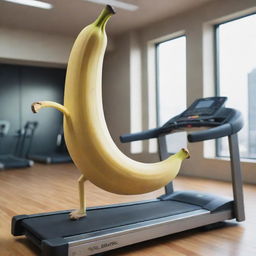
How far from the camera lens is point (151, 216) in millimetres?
2383

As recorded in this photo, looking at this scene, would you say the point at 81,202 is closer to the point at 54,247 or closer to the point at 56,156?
the point at 54,247

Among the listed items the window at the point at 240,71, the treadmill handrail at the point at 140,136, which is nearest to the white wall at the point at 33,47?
the window at the point at 240,71

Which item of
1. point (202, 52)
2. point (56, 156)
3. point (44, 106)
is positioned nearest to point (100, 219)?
point (44, 106)

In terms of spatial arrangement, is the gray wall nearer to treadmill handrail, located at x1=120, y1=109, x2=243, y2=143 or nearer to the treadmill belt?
treadmill handrail, located at x1=120, y1=109, x2=243, y2=143

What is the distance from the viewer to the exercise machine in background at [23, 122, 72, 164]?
23.6 feet

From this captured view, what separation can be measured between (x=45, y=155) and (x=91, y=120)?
5.77 meters

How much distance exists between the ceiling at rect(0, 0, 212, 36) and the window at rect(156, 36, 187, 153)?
597mm

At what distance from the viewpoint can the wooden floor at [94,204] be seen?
7.13 feet

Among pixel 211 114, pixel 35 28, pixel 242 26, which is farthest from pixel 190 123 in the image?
pixel 35 28

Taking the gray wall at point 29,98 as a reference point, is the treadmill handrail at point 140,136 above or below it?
below

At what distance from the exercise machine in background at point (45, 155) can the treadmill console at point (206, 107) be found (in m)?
4.76

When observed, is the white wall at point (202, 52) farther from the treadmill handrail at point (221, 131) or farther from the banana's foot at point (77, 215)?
the banana's foot at point (77, 215)

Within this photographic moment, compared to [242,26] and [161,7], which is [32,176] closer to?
[161,7]

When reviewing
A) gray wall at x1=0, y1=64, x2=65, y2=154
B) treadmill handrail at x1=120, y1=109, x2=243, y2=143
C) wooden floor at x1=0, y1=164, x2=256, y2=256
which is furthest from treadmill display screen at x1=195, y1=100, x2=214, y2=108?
gray wall at x1=0, y1=64, x2=65, y2=154
